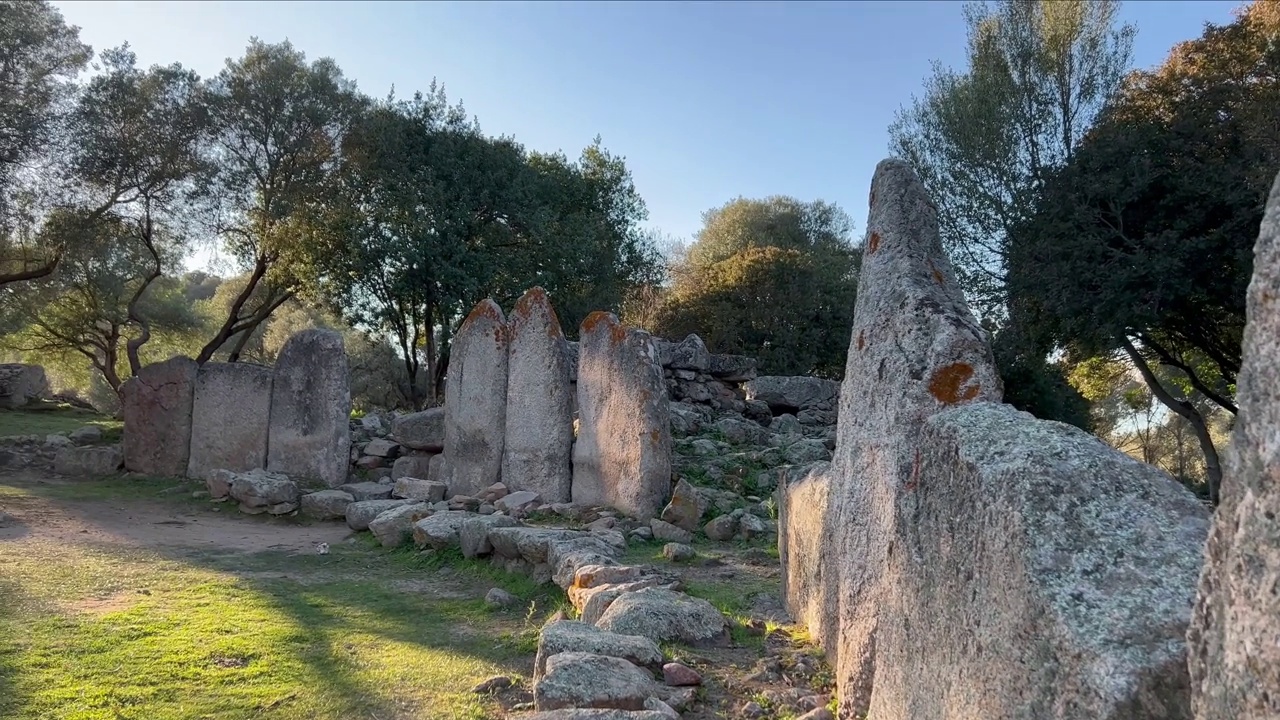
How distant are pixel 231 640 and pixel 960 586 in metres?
5.12

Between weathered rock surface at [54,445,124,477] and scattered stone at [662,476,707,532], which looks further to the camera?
weathered rock surface at [54,445,124,477]

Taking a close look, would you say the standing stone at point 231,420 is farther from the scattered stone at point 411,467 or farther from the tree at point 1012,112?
the tree at point 1012,112

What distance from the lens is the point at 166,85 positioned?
2062 cm

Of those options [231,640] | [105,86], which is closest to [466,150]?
[105,86]

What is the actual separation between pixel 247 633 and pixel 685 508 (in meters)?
4.90

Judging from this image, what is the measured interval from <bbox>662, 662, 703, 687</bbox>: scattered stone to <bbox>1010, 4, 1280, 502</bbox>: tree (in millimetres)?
12310

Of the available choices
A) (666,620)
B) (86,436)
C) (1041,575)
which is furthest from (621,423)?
(86,436)

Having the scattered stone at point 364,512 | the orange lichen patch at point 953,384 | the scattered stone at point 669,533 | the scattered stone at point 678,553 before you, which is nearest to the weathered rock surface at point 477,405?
the scattered stone at point 364,512

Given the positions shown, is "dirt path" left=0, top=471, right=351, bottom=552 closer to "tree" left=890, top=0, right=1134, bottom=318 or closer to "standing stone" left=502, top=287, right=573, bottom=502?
"standing stone" left=502, top=287, right=573, bottom=502

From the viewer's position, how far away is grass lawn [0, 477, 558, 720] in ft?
16.5

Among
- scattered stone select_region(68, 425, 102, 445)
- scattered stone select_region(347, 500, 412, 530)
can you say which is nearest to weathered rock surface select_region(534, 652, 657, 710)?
scattered stone select_region(347, 500, 412, 530)

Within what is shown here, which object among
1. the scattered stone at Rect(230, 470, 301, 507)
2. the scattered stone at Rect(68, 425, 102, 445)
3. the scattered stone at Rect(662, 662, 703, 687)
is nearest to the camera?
the scattered stone at Rect(662, 662, 703, 687)

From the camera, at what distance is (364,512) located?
1120 centimetres

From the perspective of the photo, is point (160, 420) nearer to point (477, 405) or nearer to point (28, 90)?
point (477, 405)
